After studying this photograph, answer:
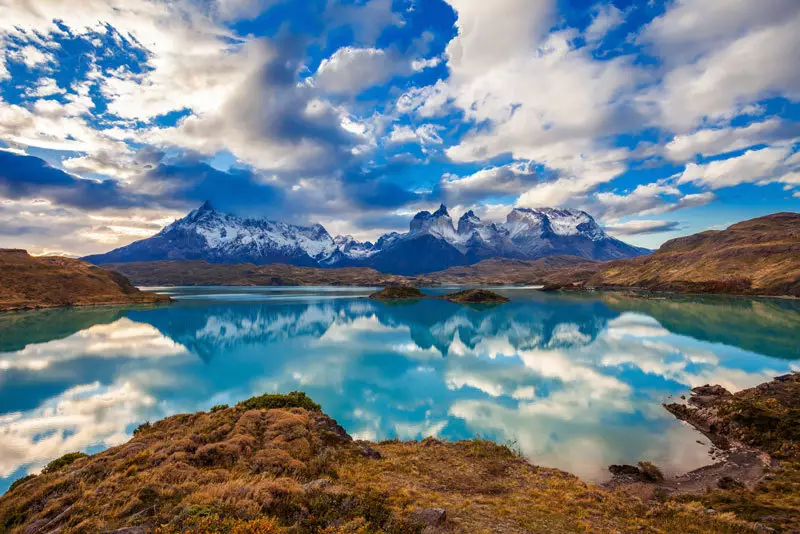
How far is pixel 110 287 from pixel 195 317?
89.4m

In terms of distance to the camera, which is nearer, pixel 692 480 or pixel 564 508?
pixel 564 508

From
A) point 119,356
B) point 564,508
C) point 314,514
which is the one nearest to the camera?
point 314,514

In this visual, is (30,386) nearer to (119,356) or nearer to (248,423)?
(119,356)

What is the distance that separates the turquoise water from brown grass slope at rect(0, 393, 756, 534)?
8.21 m

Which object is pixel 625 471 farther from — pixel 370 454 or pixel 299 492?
pixel 299 492

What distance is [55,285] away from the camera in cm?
15512

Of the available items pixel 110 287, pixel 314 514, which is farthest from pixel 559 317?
pixel 110 287

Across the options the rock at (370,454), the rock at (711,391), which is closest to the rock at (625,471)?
the rock at (370,454)

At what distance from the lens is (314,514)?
1404 centimetres

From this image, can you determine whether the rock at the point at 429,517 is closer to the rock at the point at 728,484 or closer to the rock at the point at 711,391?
the rock at the point at 728,484

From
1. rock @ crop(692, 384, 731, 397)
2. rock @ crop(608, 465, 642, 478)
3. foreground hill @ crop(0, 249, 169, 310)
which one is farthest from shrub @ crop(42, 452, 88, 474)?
foreground hill @ crop(0, 249, 169, 310)

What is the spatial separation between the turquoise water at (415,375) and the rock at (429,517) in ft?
56.2

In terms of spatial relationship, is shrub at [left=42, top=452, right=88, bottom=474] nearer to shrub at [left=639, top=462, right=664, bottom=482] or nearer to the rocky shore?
the rocky shore

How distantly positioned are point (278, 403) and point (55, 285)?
188 meters
